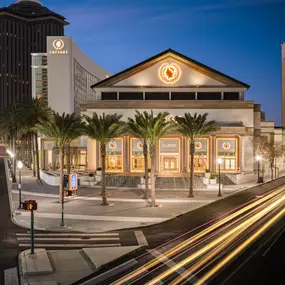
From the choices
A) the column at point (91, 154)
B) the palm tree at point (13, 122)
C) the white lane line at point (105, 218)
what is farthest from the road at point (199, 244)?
the palm tree at point (13, 122)

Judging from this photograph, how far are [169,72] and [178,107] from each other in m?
6.12

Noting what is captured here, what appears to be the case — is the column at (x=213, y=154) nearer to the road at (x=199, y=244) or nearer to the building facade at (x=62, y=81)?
the building facade at (x=62, y=81)

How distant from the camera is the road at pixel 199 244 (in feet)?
52.1

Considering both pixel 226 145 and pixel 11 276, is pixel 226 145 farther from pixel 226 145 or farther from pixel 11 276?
pixel 11 276

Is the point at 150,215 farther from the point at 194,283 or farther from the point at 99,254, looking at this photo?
the point at 194,283

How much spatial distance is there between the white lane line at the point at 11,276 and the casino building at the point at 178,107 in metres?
44.2

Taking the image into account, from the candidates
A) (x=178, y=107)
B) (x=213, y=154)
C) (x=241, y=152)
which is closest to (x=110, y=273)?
(x=213, y=154)

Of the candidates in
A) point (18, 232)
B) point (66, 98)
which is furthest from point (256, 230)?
point (66, 98)

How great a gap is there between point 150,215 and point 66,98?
72.2m

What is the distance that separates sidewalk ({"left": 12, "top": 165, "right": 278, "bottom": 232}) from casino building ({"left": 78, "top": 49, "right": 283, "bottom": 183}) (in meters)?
14.2

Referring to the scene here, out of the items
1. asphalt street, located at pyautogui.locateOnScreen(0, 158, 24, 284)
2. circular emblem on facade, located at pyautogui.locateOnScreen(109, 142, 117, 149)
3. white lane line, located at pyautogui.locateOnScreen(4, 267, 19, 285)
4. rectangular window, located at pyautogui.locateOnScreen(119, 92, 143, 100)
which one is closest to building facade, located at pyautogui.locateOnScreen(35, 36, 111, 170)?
circular emblem on facade, located at pyautogui.locateOnScreen(109, 142, 117, 149)

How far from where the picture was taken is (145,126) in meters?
36.2

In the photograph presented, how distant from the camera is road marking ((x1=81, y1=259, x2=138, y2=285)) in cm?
1553

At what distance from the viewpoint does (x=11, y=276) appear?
648 inches
